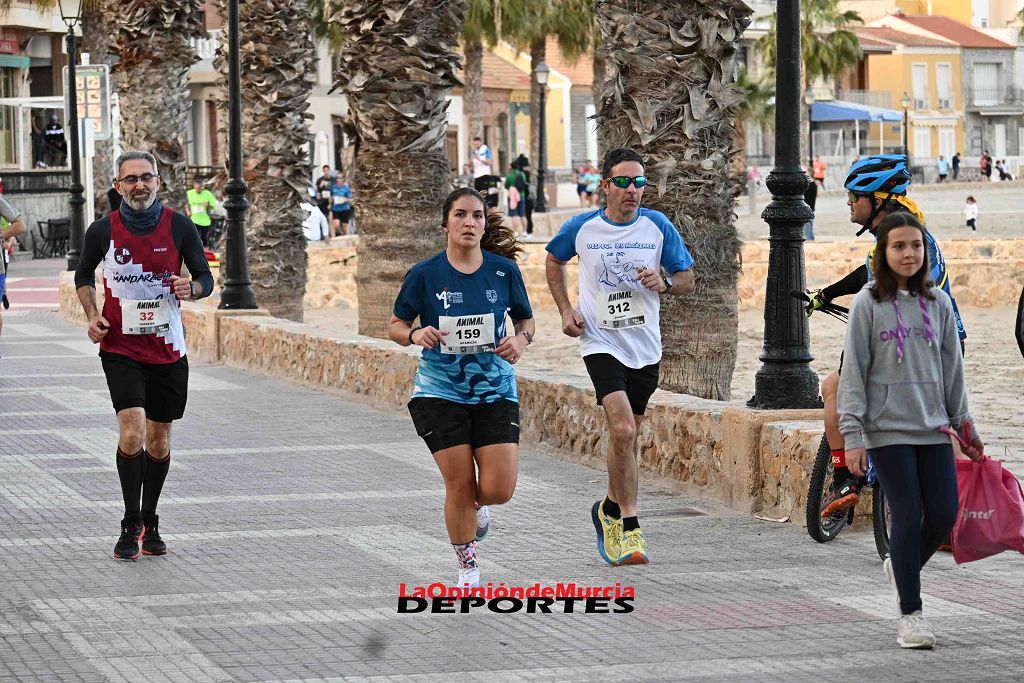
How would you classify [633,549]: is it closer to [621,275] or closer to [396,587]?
[396,587]

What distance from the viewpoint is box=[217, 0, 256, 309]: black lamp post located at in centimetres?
1819

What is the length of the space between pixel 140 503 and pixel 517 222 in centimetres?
3158

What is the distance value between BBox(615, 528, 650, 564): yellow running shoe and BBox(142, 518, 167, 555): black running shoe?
2012mm

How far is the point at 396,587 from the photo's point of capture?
7188mm

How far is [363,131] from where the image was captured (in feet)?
53.1

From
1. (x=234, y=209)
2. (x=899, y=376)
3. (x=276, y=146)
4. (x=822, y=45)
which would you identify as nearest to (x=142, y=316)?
(x=899, y=376)

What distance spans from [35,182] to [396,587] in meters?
38.8

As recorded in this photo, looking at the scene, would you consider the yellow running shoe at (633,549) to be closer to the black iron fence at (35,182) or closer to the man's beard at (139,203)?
the man's beard at (139,203)

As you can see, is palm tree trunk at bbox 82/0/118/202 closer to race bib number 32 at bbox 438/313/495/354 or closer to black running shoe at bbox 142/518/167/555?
black running shoe at bbox 142/518/167/555

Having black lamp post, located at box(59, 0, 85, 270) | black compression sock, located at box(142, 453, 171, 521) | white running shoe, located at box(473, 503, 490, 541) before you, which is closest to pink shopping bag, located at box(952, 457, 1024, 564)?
white running shoe, located at box(473, 503, 490, 541)

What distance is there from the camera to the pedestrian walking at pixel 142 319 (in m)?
8.00

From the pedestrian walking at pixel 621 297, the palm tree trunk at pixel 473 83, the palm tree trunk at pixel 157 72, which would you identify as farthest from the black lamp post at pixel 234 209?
the palm tree trunk at pixel 473 83

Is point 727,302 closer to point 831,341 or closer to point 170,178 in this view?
point 831,341

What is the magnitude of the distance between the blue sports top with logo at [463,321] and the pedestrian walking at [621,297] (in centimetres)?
85
